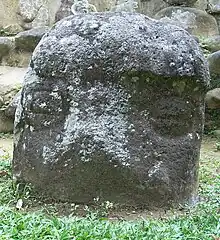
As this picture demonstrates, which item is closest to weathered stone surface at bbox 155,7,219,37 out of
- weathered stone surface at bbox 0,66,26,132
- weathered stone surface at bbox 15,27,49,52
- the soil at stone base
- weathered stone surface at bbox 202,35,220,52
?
weathered stone surface at bbox 202,35,220,52

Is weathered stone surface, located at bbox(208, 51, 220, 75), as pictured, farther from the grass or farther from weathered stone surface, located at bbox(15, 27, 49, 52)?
the grass

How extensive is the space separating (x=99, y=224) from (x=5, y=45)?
6.88 metres

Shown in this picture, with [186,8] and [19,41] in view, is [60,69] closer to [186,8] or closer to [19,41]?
[19,41]

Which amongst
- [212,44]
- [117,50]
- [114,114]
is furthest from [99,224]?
[212,44]

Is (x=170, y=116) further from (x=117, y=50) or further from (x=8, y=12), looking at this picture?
(x=8, y=12)

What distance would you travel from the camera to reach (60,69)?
3.76 metres

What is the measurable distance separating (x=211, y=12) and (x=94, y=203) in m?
7.23

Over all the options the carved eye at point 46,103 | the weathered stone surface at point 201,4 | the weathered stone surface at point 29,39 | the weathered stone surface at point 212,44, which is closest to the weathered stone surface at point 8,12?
the weathered stone surface at point 29,39

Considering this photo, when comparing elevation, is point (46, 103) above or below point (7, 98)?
above

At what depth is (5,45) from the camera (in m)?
9.45

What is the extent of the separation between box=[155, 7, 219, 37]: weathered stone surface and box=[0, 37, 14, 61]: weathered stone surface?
110 inches

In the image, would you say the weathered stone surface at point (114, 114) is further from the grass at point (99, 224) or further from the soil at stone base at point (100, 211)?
the grass at point (99, 224)

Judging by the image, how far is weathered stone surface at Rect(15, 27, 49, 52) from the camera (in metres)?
9.23

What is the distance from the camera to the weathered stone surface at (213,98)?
299 inches
